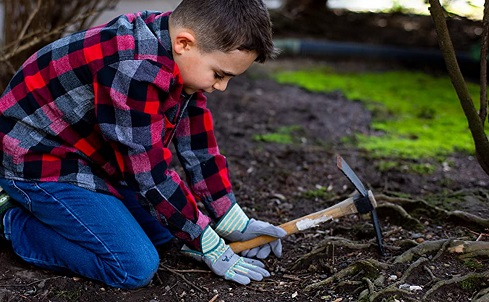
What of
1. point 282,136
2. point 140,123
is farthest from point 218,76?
point 282,136

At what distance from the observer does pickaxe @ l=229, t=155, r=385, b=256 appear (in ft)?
9.00

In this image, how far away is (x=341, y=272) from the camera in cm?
262

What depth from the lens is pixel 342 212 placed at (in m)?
2.81

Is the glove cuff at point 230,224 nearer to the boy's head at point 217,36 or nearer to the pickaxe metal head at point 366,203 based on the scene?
the pickaxe metal head at point 366,203

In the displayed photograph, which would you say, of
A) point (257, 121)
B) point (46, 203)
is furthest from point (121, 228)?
point (257, 121)

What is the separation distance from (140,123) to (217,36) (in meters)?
0.41

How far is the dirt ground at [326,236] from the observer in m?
2.54

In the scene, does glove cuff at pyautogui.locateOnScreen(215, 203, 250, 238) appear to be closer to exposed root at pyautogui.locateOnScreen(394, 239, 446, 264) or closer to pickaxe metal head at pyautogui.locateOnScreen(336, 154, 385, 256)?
pickaxe metal head at pyautogui.locateOnScreen(336, 154, 385, 256)

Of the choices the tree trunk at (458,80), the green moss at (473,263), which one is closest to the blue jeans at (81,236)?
the green moss at (473,263)

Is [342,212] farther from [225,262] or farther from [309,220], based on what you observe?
[225,262]

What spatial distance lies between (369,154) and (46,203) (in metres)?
2.20

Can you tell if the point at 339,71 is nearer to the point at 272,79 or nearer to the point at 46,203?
the point at 272,79

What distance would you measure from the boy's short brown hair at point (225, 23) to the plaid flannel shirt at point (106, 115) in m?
0.11

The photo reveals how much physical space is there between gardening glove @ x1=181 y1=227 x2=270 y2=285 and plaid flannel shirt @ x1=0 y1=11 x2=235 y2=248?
6 centimetres
